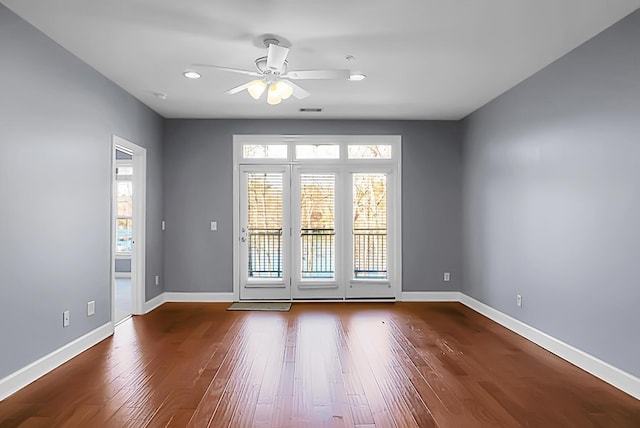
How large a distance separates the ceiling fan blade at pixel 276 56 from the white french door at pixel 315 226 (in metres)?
2.78

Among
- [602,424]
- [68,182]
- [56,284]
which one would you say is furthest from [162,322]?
[602,424]

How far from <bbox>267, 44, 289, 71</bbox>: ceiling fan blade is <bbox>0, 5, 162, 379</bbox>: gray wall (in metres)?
1.77

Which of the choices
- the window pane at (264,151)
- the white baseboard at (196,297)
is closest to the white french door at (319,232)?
the window pane at (264,151)

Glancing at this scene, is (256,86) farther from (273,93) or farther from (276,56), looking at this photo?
(276,56)

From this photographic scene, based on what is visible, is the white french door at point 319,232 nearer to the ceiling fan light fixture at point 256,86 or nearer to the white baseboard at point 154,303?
the white baseboard at point 154,303

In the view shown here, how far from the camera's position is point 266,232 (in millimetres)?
6152

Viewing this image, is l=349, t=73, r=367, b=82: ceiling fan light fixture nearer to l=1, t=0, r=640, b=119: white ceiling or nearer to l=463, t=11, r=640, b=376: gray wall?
l=1, t=0, r=640, b=119: white ceiling

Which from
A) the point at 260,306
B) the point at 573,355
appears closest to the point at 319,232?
the point at 260,306

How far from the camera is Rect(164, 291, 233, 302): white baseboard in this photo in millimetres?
6086

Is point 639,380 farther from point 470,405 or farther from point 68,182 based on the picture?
point 68,182

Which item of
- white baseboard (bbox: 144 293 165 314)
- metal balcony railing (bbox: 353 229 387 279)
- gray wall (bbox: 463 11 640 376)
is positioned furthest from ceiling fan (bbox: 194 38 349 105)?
white baseboard (bbox: 144 293 165 314)

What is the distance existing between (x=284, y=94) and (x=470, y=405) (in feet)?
9.14

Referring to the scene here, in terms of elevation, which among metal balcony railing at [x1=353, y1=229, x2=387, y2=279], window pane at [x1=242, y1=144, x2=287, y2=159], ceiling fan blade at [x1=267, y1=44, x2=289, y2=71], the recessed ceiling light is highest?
the recessed ceiling light

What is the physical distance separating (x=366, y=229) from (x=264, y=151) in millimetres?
1875
